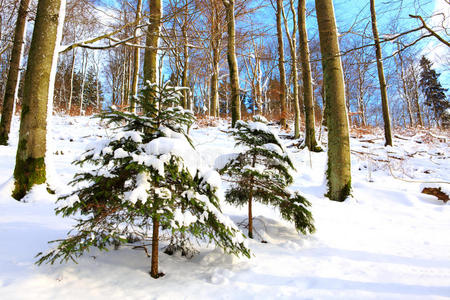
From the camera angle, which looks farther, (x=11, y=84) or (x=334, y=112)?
(x=11, y=84)

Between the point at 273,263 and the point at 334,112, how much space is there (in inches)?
139

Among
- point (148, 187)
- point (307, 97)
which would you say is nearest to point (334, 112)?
point (148, 187)

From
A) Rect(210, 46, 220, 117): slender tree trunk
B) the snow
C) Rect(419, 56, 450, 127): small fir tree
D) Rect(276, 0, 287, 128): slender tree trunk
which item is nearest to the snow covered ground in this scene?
the snow

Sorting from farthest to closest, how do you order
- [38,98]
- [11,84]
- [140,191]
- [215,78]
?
[215,78] < [11,84] < [38,98] < [140,191]

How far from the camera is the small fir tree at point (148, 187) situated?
175 centimetres

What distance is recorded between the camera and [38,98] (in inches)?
148

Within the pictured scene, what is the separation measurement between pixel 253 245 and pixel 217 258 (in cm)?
62

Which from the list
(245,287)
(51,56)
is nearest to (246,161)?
(245,287)

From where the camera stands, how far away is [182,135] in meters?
2.20

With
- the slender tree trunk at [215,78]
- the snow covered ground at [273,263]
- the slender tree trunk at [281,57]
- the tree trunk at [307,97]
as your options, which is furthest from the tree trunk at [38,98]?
the slender tree trunk at [281,57]

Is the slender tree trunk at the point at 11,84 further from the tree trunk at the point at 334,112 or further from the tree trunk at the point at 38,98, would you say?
the tree trunk at the point at 334,112

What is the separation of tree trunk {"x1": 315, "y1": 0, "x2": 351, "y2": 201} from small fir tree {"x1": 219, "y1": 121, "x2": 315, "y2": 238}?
1.83m

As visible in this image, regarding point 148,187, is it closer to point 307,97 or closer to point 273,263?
point 273,263

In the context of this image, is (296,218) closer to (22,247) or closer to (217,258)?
(217,258)
